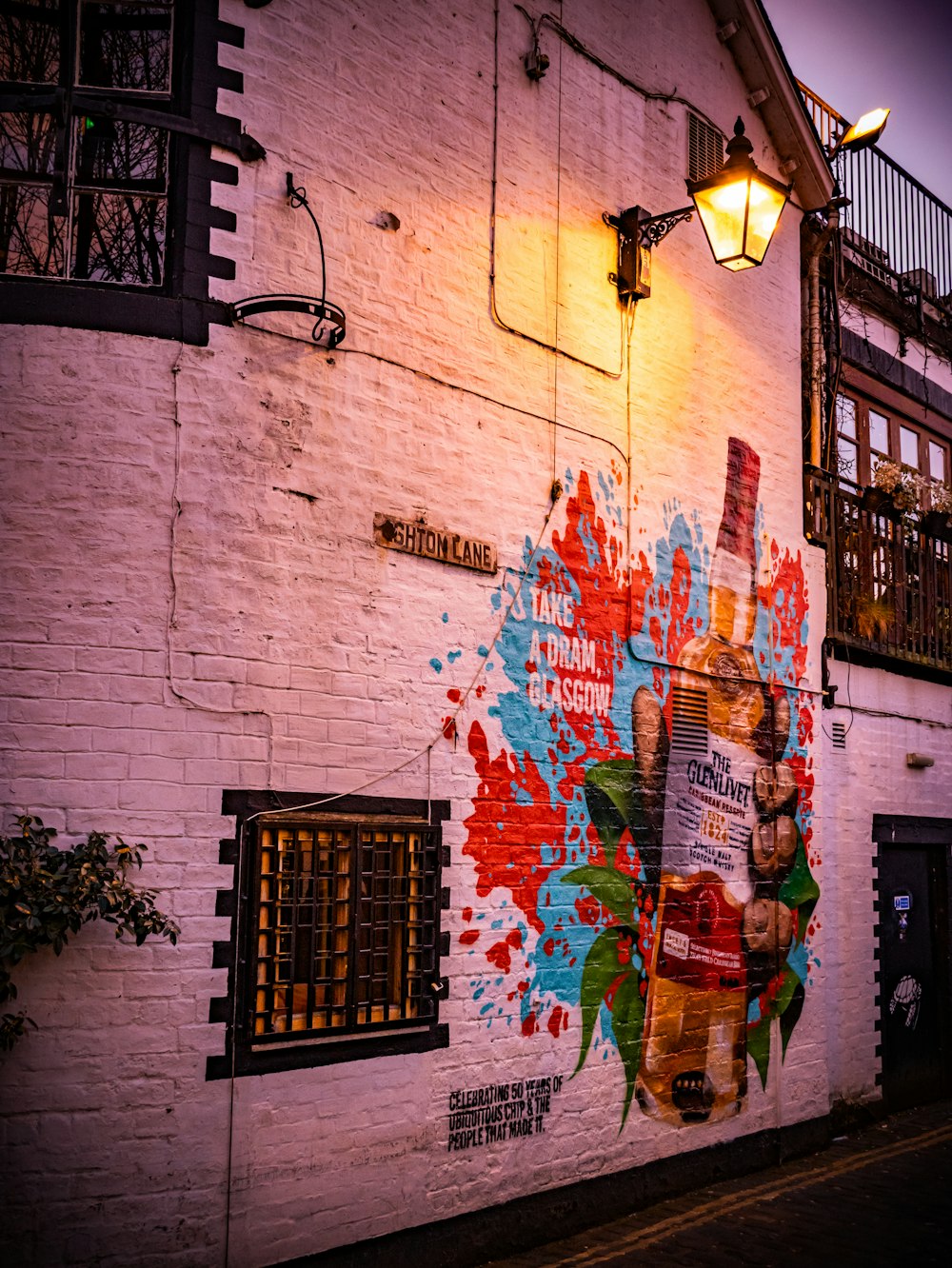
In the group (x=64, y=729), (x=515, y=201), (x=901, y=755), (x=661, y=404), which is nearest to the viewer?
(x=64, y=729)

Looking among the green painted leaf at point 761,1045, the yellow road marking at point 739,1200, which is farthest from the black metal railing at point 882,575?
the yellow road marking at point 739,1200

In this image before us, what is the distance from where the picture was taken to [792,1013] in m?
9.20

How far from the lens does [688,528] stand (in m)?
8.61

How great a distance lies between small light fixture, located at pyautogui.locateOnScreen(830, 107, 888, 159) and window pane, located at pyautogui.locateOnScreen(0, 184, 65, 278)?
7.48 meters

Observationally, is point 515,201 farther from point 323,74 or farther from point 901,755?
point 901,755

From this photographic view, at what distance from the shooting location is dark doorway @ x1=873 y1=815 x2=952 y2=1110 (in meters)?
10.5

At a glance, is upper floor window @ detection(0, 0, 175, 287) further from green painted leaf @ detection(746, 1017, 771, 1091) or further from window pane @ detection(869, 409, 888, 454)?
window pane @ detection(869, 409, 888, 454)

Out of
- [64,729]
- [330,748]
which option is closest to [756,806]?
[330,748]

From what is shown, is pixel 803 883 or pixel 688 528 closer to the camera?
pixel 688 528

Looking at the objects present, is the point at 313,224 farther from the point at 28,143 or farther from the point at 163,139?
the point at 28,143

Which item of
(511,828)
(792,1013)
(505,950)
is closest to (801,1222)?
(792,1013)

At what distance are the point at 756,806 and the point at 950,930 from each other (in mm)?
3626

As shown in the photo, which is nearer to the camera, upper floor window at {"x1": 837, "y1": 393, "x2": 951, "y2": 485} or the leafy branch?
the leafy branch

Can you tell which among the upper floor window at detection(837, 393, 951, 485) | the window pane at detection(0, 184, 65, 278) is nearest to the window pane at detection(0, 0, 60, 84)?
the window pane at detection(0, 184, 65, 278)
